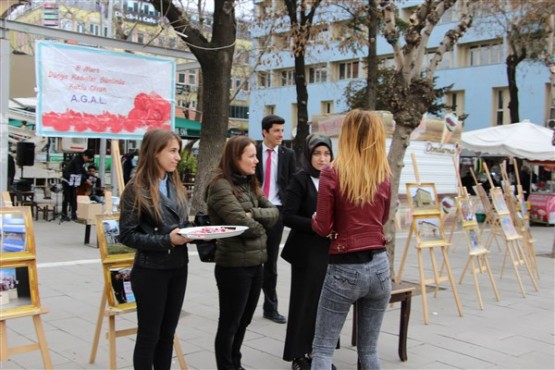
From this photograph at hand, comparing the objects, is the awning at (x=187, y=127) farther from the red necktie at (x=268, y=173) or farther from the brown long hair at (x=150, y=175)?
the brown long hair at (x=150, y=175)

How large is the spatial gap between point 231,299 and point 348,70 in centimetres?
3905

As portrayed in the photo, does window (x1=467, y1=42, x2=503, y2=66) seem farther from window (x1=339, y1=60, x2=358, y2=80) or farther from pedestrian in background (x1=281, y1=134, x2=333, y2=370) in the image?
pedestrian in background (x1=281, y1=134, x2=333, y2=370)

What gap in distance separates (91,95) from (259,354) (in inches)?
174

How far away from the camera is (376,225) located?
3250 millimetres

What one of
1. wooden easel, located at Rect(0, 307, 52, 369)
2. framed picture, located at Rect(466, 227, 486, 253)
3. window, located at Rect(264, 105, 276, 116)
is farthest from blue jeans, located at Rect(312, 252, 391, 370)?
window, located at Rect(264, 105, 276, 116)

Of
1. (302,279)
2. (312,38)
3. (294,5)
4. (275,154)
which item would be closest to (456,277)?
(275,154)

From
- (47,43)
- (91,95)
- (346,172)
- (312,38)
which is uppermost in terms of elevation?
(312,38)

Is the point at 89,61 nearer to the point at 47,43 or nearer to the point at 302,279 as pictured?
the point at 47,43

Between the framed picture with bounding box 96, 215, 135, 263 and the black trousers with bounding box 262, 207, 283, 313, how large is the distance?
1.51 meters

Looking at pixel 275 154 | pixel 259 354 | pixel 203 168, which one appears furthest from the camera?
pixel 203 168

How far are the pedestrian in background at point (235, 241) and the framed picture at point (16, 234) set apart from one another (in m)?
1.15

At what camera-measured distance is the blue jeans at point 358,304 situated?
3174 millimetres

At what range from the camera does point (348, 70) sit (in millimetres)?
41469

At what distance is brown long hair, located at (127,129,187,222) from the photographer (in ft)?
→ 10.7
